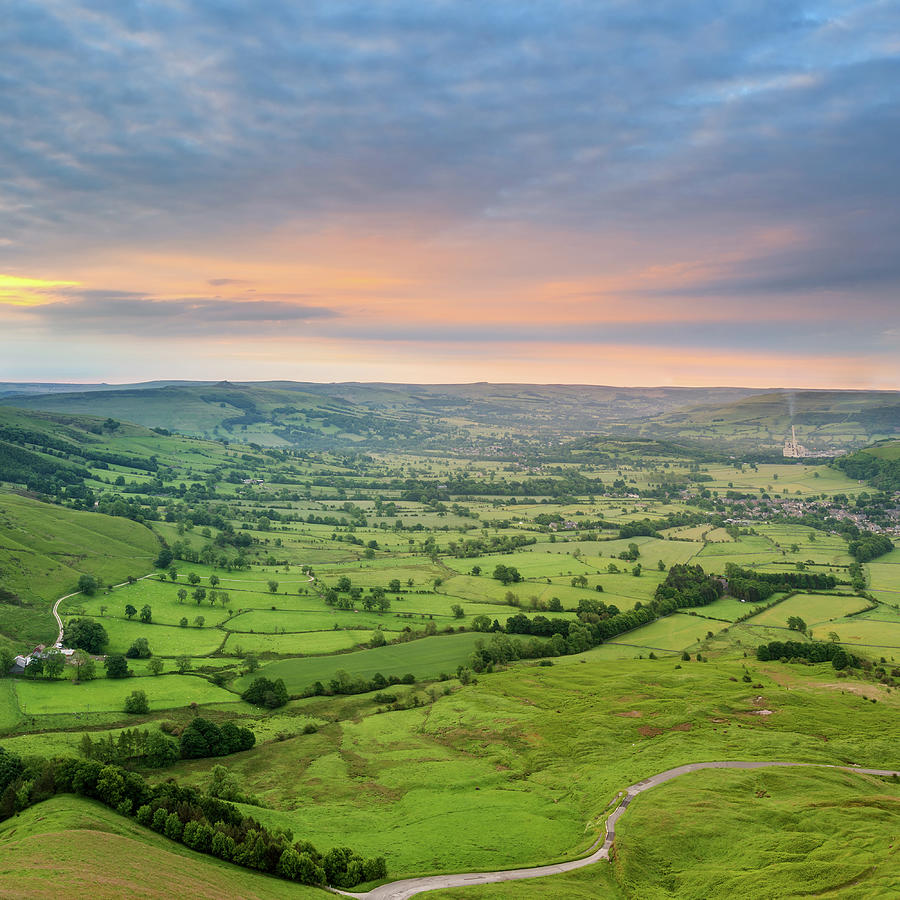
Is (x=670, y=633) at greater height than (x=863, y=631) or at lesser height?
lesser

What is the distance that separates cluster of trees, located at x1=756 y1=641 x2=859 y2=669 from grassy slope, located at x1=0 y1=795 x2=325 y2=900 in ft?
325

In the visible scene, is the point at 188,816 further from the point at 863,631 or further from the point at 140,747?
the point at 863,631

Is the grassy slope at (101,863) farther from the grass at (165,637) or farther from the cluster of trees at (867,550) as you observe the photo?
the cluster of trees at (867,550)

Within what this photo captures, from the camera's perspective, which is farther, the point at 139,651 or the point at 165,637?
the point at 165,637

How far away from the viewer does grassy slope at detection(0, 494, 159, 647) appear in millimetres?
115744

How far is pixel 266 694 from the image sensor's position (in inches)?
3863

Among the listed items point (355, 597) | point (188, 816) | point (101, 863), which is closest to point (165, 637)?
point (355, 597)

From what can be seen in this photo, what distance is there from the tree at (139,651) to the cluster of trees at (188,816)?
44.3 meters

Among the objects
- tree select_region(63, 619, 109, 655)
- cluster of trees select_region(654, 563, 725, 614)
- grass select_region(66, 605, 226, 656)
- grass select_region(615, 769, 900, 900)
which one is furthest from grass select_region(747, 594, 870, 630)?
tree select_region(63, 619, 109, 655)

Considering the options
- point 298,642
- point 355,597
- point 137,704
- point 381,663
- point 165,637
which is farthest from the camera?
point 355,597

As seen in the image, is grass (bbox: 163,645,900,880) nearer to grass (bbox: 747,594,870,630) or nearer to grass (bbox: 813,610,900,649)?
grass (bbox: 813,610,900,649)

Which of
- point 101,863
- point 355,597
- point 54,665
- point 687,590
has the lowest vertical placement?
point 355,597

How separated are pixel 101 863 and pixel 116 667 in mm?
60695

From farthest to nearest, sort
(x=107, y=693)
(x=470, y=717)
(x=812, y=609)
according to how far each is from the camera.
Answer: (x=812, y=609)
(x=107, y=693)
(x=470, y=717)
